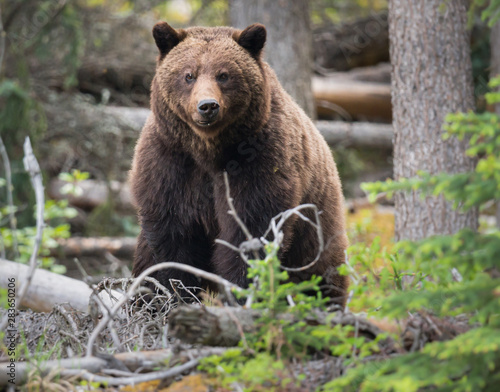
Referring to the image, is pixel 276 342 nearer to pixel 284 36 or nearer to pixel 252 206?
pixel 252 206

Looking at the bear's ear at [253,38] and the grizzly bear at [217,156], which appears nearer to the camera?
the grizzly bear at [217,156]

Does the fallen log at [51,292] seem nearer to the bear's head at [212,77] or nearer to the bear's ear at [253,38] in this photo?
the bear's head at [212,77]

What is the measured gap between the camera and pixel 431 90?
232 inches

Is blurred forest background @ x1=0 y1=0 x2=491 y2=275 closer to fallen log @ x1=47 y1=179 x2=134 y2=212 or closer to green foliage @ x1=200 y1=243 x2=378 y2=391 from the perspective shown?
fallen log @ x1=47 y1=179 x2=134 y2=212

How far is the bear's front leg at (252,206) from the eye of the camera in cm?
438

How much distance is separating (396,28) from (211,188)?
274 cm

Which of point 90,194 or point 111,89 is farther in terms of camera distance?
point 111,89

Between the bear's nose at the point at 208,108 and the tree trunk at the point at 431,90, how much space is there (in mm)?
2470

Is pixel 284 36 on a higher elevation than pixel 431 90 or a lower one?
higher

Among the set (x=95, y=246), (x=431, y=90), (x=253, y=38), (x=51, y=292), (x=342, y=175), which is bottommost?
(x=95, y=246)

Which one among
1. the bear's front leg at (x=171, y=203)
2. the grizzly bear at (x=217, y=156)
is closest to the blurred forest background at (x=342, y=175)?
the grizzly bear at (x=217, y=156)

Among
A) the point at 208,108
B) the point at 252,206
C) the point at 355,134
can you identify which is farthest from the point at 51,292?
the point at 355,134

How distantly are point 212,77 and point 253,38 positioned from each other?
561mm

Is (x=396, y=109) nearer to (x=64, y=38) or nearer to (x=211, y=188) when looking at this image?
(x=211, y=188)
